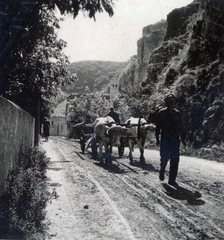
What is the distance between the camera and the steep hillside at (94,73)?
170363 millimetres

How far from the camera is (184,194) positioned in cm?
709

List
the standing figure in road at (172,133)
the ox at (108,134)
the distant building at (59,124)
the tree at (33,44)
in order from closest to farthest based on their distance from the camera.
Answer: the tree at (33,44), the standing figure in road at (172,133), the ox at (108,134), the distant building at (59,124)

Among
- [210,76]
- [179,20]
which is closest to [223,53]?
[210,76]

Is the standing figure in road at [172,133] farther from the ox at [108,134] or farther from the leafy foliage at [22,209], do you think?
the ox at [108,134]

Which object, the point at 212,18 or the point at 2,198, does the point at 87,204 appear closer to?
the point at 2,198

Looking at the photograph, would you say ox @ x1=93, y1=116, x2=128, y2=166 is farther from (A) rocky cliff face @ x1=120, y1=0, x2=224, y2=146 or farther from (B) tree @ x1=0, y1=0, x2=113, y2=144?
(A) rocky cliff face @ x1=120, y1=0, x2=224, y2=146

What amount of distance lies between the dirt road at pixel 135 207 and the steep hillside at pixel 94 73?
158173 mm

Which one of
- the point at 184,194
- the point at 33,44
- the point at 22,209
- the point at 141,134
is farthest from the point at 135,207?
the point at 141,134

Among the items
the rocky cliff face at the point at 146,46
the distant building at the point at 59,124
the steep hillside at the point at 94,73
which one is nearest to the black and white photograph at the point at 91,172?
the rocky cliff face at the point at 146,46

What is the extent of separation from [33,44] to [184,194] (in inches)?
218

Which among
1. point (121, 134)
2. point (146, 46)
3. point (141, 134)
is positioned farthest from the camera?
point (146, 46)

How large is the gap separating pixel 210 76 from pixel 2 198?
56.2 feet

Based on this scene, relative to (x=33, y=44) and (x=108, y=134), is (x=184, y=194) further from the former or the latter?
(x=108, y=134)

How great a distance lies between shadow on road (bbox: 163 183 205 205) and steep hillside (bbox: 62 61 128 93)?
159541 mm
